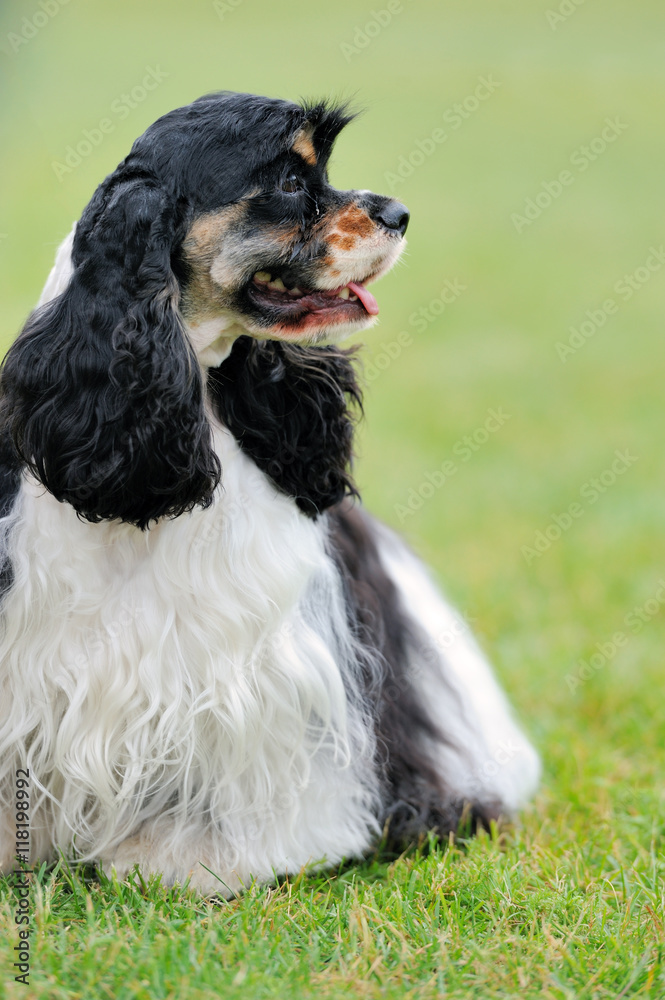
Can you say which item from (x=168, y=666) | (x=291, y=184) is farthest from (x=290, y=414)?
(x=168, y=666)

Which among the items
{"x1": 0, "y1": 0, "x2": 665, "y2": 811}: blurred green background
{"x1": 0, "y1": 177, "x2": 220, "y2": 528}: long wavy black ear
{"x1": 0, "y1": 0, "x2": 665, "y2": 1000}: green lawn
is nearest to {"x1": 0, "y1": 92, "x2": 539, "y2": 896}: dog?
{"x1": 0, "y1": 177, "x2": 220, "y2": 528}: long wavy black ear

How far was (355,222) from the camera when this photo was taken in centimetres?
276

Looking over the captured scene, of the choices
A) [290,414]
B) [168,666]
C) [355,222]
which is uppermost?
[355,222]

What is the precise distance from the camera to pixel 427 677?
3.72 meters

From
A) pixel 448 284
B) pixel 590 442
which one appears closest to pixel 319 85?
pixel 448 284

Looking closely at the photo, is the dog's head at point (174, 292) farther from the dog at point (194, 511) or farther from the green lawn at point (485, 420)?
the green lawn at point (485, 420)

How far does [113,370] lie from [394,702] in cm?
152

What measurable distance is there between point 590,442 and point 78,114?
1038cm

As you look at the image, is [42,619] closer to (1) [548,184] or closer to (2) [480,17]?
(1) [548,184]

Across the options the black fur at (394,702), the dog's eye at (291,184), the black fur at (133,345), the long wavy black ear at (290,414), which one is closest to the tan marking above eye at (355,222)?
the dog's eye at (291,184)

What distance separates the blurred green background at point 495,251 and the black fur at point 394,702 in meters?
0.66

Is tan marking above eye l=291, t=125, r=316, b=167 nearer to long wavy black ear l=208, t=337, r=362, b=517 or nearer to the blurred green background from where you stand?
the blurred green background

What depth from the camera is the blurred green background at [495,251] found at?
549cm

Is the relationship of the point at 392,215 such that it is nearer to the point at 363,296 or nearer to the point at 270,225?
the point at 363,296
